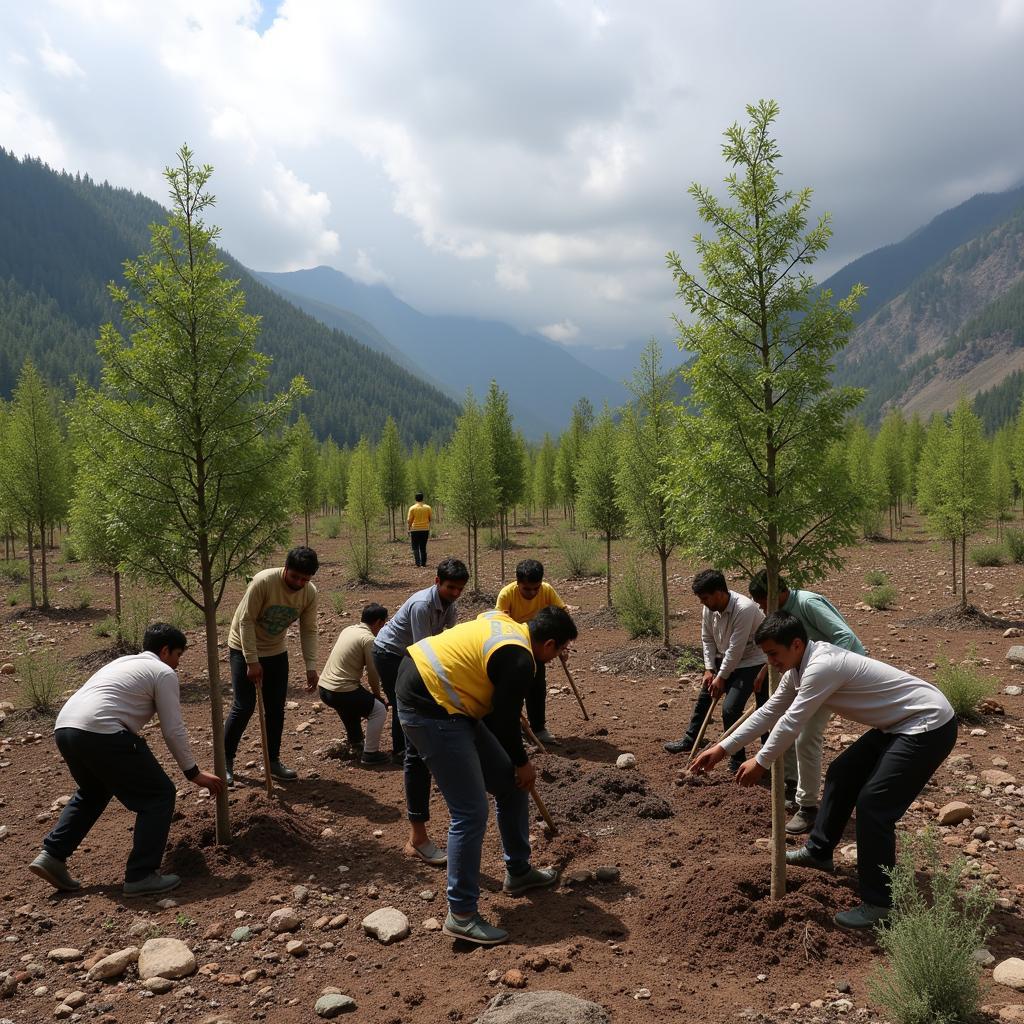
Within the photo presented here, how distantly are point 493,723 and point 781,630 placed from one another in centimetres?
187

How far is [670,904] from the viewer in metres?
4.55

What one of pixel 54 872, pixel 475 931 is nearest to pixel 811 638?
pixel 475 931

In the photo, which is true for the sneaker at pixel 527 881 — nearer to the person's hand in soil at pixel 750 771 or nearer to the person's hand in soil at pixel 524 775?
the person's hand in soil at pixel 524 775

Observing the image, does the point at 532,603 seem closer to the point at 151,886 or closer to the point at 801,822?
the point at 801,822

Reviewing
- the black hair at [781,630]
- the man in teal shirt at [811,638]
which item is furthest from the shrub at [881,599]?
the black hair at [781,630]

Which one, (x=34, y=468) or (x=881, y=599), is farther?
(x=34, y=468)

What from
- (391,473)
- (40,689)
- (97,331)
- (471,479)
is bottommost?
(40,689)

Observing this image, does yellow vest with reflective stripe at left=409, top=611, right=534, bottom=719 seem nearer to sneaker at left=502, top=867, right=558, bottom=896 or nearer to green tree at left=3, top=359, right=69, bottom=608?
sneaker at left=502, top=867, right=558, bottom=896

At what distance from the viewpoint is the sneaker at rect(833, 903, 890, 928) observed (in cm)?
427

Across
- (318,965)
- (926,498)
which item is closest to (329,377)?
(926,498)

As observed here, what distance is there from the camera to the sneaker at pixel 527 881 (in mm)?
4965

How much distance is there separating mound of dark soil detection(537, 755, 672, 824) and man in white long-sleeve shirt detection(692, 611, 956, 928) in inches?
76.0

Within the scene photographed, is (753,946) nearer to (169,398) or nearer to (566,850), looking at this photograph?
(566,850)

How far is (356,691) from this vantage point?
7.57m
